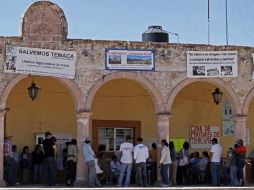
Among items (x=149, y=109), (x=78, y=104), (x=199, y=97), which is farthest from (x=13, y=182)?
(x=199, y=97)

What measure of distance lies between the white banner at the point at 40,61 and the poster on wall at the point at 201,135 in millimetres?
5842

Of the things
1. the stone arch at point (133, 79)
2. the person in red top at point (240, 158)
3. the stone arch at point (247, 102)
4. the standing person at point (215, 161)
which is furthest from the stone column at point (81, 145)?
the stone arch at point (247, 102)

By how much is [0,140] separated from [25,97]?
3039 millimetres

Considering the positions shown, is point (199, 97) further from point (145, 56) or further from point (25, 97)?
point (25, 97)

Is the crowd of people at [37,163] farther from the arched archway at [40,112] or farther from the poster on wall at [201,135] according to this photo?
the poster on wall at [201,135]

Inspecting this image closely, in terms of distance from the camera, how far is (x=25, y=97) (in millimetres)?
19734

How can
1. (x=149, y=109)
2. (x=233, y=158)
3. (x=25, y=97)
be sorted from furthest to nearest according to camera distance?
(x=149, y=109) → (x=25, y=97) → (x=233, y=158)

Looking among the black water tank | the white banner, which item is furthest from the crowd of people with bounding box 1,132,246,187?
the black water tank

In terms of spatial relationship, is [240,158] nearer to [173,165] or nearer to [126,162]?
[173,165]

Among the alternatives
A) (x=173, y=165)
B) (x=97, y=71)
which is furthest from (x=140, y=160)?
(x=97, y=71)

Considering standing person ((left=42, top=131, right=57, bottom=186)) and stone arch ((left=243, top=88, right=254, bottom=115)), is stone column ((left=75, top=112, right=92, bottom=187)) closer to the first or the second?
standing person ((left=42, top=131, right=57, bottom=186))

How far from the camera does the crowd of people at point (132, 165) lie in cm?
1730

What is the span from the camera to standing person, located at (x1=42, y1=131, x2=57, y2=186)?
17.1 m

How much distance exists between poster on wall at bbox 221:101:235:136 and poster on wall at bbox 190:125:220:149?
0.36m
